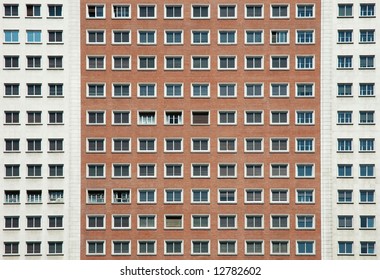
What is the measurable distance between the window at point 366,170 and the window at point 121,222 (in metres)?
21.9

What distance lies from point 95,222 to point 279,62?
2264cm

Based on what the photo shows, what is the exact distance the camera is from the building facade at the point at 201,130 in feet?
279

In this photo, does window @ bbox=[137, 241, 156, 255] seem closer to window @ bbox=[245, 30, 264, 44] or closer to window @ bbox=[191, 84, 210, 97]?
window @ bbox=[191, 84, 210, 97]

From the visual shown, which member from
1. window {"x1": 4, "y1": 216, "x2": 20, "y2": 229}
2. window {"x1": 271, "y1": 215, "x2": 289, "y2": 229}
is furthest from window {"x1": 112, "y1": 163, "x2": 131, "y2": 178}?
window {"x1": 271, "y1": 215, "x2": 289, "y2": 229}

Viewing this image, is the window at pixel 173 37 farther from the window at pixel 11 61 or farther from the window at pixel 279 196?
the window at pixel 279 196

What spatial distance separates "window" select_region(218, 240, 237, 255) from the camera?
85.1 metres

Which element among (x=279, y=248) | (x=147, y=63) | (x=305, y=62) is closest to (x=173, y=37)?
(x=147, y=63)

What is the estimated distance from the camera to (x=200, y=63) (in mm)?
86062

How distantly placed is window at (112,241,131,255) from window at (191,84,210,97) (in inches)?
Result: 595

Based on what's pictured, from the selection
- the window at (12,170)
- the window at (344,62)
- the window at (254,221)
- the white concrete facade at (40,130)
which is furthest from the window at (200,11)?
the window at (12,170)

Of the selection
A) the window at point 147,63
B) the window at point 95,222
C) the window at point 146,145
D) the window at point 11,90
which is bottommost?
the window at point 95,222

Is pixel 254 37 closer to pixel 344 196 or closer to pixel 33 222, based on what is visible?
pixel 344 196
